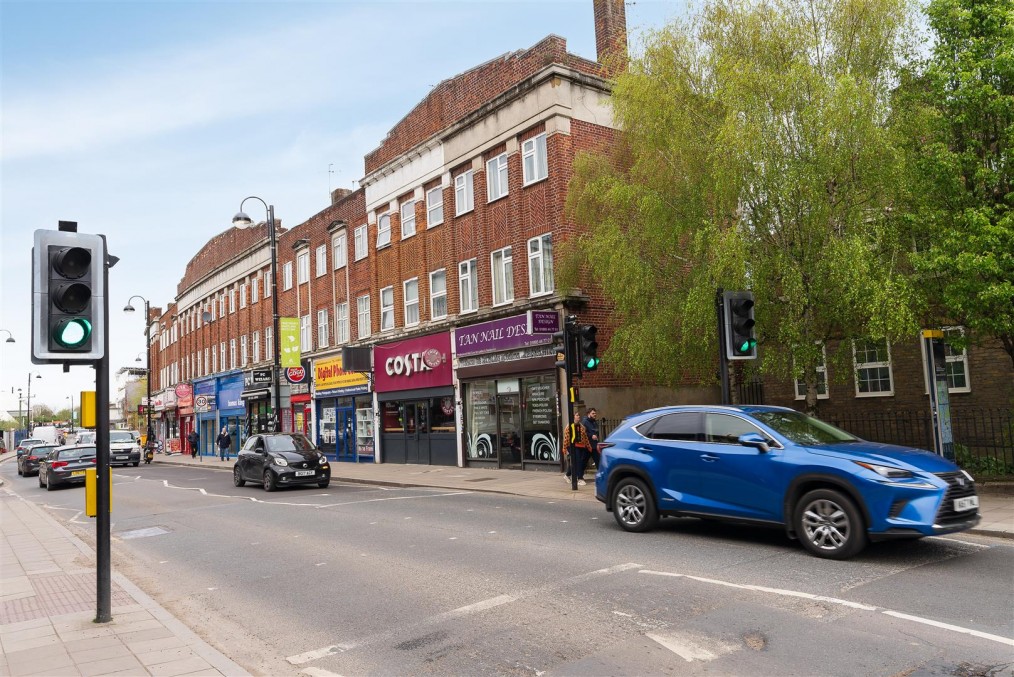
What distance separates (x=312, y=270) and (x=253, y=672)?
106 ft

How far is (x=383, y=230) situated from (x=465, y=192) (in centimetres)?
602

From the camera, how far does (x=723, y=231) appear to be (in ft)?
46.0

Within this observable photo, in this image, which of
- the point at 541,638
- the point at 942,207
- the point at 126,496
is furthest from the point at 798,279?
the point at 126,496

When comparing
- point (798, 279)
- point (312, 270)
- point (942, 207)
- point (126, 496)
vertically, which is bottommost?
point (126, 496)

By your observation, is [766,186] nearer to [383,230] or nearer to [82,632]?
[82,632]

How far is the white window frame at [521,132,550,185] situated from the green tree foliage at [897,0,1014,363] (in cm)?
1040

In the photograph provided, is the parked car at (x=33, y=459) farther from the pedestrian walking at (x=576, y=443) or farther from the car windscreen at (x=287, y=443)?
the pedestrian walking at (x=576, y=443)

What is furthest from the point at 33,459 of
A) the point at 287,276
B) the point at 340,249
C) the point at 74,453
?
the point at 340,249

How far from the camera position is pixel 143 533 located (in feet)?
43.3

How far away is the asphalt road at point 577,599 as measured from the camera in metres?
5.35

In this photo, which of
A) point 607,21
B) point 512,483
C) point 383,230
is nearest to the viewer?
point 512,483

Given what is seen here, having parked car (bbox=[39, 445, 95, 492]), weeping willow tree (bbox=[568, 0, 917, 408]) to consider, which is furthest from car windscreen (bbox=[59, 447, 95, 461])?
weeping willow tree (bbox=[568, 0, 917, 408])

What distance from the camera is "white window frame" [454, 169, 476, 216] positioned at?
2494 cm

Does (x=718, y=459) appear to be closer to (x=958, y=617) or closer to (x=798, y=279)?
Result: (x=958, y=617)
